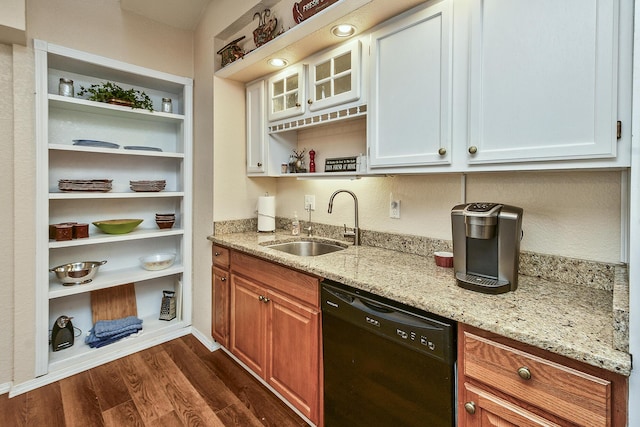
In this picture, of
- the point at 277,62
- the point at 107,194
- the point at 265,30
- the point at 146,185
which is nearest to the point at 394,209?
the point at 277,62

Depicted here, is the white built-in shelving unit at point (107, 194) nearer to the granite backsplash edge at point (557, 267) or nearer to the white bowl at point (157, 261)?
the white bowl at point (157, 261)

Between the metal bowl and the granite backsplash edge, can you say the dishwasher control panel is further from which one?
the metal bowl

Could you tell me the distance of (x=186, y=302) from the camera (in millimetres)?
2777

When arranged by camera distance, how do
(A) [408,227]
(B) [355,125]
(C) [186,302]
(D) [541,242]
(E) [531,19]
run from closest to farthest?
(E) [531,19]
(D) [541,242]
(A) [408,227]
(B) [355,125]
(C) [186,302]

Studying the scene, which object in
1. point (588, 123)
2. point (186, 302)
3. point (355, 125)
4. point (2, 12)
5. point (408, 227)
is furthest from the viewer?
point (186, 302)

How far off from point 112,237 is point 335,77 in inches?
79.0

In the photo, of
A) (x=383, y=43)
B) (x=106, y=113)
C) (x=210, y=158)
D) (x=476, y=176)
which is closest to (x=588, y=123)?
(x=476, y=176)

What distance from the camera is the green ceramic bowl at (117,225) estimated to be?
2.41m

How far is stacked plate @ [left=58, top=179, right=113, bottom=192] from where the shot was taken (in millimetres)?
2213

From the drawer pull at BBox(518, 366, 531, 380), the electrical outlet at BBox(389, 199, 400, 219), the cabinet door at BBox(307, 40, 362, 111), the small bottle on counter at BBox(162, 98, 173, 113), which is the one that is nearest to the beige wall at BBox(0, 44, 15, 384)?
the small bottle on counter at BBox(162, 98, 173, 113)

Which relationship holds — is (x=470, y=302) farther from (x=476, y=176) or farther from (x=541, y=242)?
(x=476, y=176)

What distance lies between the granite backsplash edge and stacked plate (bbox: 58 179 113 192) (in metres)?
0.85

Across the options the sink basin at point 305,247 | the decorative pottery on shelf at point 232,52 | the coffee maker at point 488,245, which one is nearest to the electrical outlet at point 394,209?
the sink basin at point 305,247

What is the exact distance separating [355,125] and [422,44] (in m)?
0.73
